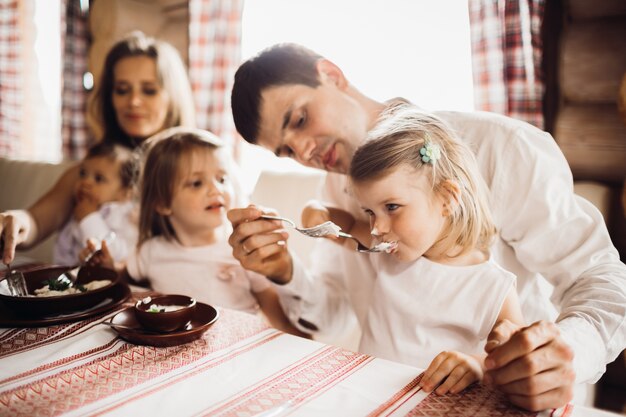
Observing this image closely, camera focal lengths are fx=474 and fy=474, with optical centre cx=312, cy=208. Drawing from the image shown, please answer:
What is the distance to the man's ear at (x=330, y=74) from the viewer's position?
1319 millimetres

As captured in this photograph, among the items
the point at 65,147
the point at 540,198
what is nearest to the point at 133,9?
the point at 65,147

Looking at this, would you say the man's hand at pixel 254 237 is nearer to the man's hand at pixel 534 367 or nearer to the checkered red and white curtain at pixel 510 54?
the man's hand at pixel 534 367

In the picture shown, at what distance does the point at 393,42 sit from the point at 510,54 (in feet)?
1.26

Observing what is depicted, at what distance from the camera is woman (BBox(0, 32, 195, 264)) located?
2061mm

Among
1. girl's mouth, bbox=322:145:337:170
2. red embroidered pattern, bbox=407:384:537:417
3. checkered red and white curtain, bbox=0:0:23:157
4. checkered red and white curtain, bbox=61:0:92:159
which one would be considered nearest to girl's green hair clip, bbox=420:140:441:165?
girl's mouth, bbox=322:145:337:170

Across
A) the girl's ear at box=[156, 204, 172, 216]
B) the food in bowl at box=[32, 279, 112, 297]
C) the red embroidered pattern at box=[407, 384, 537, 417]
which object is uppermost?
the girl's ear at box=[156, 204, 172, 216]

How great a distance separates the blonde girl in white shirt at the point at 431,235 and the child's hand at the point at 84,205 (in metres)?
1.34

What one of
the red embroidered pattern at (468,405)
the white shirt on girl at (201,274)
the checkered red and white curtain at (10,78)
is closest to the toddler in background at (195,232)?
the white shirt on girl at (201,274)

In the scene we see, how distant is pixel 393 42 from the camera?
5.37ft

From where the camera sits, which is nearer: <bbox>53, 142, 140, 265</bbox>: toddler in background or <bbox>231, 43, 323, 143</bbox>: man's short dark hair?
<bbox>231, 43, 323, 143</bbox>: man's short dark hair

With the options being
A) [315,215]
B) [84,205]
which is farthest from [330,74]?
[84,205]

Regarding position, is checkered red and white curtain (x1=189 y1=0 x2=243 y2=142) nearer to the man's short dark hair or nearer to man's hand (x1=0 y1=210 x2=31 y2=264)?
the man's short dark hair

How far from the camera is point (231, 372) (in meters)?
0.83

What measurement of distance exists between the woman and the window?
21.7 inches
